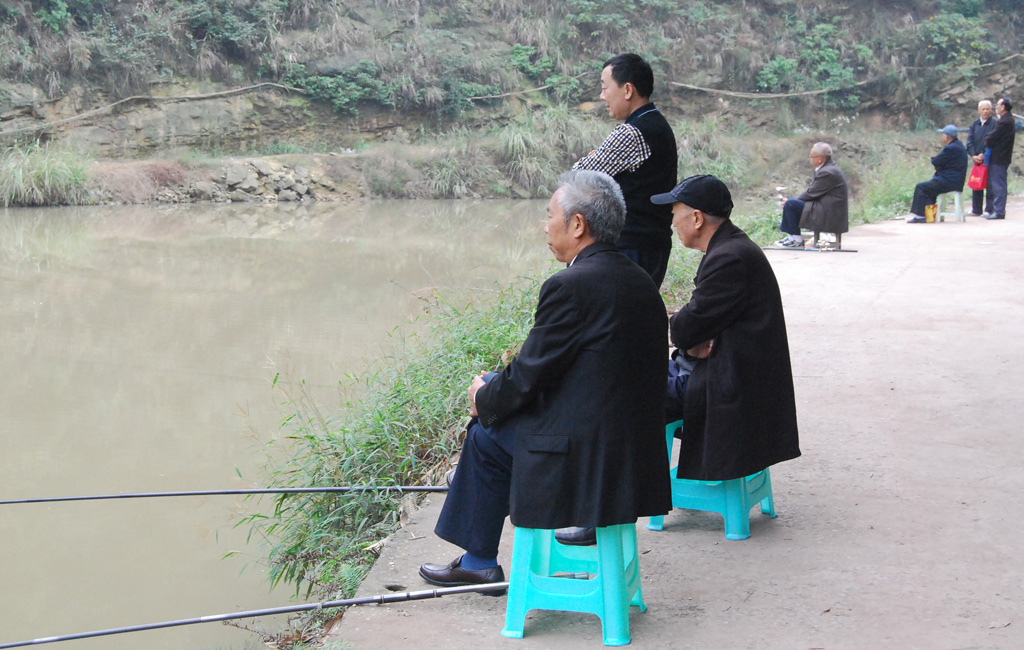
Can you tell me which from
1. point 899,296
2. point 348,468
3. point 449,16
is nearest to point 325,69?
point 449,16

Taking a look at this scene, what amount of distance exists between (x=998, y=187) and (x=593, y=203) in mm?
13228

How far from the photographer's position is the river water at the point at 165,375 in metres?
4.26

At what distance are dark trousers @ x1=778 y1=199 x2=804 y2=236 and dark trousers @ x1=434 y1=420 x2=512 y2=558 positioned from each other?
9081 millimetres

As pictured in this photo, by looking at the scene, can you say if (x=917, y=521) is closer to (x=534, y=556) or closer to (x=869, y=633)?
(x=869, y=633)

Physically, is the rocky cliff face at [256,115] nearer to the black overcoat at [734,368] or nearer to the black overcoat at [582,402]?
the black overcoat at [734,368]

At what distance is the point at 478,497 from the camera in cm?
309

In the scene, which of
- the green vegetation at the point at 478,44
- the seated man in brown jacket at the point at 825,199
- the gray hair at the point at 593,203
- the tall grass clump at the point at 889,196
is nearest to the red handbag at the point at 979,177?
the tall grass clump at the point at 889,196

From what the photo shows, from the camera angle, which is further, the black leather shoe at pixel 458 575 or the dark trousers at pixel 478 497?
the black leather shoe at pixel 458 575

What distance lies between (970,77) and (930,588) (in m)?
26.8

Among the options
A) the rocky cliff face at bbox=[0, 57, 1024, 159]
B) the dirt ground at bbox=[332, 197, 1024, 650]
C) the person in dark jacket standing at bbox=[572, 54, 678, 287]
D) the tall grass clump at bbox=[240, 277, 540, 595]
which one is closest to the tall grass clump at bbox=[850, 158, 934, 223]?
the rocky cliff face at bbox=[0, 57, 1024, 159]

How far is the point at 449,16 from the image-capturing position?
27.7 meters

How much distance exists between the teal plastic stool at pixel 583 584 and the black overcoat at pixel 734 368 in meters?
0.58

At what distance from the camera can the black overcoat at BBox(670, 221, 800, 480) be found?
3.42 m

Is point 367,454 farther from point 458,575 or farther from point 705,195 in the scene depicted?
point 705,195
